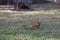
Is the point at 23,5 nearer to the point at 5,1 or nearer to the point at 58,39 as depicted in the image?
the point at 5,1

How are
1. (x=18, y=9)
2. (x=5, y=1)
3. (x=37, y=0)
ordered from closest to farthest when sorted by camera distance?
1. (x=18, y=9)
2. (x=5, y=1)
3. (x=37, y=0)

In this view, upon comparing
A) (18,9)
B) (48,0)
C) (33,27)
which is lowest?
(48,0)

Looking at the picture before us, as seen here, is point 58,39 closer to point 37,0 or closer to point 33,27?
point 33,27

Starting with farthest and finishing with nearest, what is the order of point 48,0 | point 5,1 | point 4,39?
1. point 48,0
2. point 5,1
3. point 4,39

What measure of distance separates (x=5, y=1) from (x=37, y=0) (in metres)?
4.79

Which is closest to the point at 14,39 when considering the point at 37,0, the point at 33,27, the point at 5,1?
the point at 33,27

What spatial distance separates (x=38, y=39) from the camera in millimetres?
6402

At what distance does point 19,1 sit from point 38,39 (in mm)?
12170

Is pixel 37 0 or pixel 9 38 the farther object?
pixel 37 0

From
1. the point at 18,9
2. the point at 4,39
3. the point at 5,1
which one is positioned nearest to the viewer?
the point at 4,39

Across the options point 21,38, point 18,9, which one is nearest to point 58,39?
point 21,38

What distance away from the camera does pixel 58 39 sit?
6.59 meters

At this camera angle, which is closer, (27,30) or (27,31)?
(27,31)

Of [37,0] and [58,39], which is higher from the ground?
[58,39]
